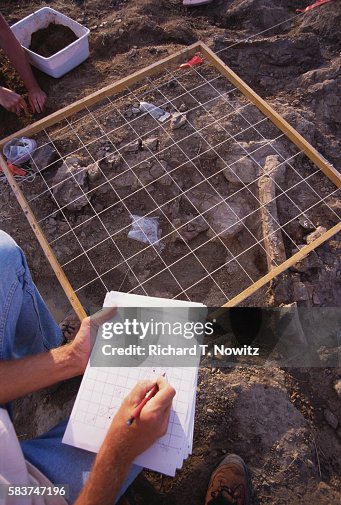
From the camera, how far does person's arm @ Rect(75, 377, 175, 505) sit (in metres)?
1.42

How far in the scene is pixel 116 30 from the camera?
12.0 feet

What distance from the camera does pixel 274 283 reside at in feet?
7.69

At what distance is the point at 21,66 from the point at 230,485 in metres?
3.40

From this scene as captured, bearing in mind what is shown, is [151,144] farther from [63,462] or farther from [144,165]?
[63,462]

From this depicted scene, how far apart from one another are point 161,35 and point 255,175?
1945 millimetres

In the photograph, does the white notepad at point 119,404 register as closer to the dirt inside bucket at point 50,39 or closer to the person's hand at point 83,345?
the person's hand at point 83,345

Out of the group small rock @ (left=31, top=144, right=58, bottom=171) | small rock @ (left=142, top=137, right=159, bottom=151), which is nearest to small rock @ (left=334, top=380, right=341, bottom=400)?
small rock @ (left=142, top=137, right=159, bottom=151)

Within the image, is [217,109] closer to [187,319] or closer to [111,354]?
[187,319]

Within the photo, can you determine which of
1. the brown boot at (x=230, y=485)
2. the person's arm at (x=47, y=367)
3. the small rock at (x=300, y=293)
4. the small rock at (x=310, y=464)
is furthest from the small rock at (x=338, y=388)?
the person's arm at (x=47, y=367)

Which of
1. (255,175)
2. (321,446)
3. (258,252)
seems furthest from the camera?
(255,175)

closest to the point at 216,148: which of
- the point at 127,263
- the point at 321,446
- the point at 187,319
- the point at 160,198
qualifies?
the point at 160,198

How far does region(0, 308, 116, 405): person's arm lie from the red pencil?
44cm

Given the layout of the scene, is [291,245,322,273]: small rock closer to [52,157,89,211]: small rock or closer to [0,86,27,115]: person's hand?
[52,157,89,211]: small rock

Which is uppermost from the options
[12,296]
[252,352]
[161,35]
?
[161,35]
